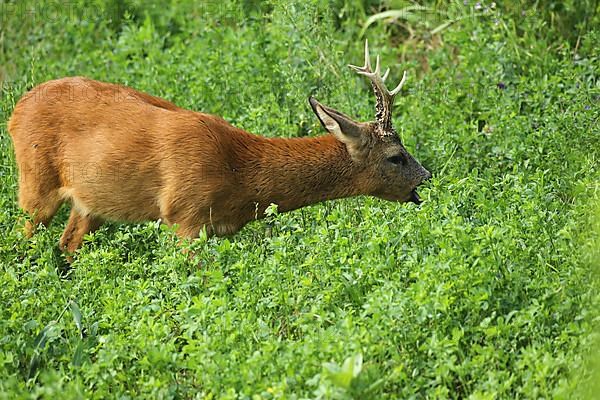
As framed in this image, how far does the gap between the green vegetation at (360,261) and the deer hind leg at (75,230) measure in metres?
0.11

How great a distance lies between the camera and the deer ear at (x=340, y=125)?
7184 mm

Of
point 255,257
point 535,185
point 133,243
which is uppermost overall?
point 535,185

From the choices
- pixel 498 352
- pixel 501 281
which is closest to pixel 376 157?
pixel 501 281

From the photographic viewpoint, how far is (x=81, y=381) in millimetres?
5168

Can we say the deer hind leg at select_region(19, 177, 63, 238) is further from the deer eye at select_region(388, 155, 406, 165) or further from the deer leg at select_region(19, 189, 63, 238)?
the deer eye at select_region(388, 155, 406, 165)

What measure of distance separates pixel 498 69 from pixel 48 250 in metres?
4.00

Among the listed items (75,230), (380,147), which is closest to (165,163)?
(75,230)

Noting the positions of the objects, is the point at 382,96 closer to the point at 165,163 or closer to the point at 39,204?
the point at 165,163

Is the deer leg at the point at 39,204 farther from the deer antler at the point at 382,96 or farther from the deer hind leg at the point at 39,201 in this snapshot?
the deer antler at the point at 382,96

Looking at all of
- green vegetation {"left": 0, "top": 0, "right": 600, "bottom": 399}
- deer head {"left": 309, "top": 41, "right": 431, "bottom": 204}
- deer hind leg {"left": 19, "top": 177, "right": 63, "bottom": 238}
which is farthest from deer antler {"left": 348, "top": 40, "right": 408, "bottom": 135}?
deer hind leg {"left": 19, "top": 177, "right": 63, "bottom": 238}

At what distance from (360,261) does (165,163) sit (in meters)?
1.74

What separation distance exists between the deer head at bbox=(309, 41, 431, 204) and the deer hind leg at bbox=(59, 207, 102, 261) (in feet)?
5.95

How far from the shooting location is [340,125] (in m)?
7.21

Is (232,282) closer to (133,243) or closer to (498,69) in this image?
(133,243)
